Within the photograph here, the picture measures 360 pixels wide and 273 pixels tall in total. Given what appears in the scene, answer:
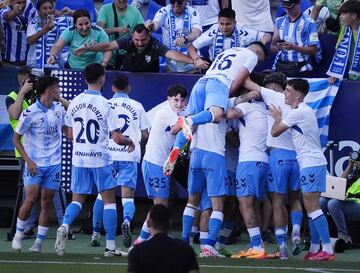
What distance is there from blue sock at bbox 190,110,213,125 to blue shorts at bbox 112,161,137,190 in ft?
6.94

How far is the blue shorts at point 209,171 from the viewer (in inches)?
605

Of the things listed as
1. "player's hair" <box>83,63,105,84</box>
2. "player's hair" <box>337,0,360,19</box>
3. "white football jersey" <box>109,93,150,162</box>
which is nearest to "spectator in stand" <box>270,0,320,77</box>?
"player's hair" <box>337,0,360,19</box>

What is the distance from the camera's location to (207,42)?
18.4 m

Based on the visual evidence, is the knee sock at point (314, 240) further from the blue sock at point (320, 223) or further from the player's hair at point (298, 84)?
the player's hair at point (298, 84)

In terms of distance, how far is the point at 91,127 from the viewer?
1516cm

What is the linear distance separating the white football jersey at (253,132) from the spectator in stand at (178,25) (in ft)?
10.5

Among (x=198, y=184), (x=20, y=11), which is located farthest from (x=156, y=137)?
(x=20, y=11)

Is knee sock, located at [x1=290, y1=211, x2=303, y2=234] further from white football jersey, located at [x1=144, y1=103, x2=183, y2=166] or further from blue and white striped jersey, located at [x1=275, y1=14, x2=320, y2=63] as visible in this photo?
blue and white striped jersey, located at [x1=275, y1=14, x2=320, y2=63]

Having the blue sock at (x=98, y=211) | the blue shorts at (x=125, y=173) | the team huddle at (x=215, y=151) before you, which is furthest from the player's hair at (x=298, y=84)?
the blue sock at (x=98, y=211)

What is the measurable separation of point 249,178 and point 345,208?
2335mm

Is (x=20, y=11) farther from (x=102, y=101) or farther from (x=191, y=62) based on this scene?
(x=102, y=101)

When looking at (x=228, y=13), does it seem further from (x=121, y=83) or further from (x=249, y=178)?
(x=249, y=178)

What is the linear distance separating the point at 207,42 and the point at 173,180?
6.83 ft

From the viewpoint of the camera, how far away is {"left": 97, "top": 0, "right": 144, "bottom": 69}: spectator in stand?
19.1 m
